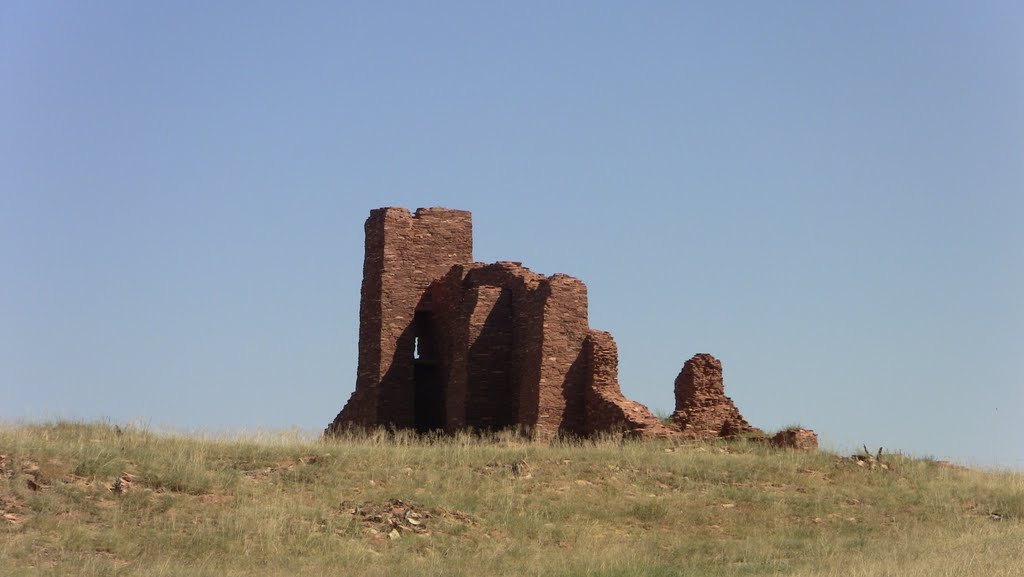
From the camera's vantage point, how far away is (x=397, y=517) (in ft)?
74.5

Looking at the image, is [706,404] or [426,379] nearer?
[706,404]

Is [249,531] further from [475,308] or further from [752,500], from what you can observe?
[475,308]

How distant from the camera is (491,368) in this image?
108 ft

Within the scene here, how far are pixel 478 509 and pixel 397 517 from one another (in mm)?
1558

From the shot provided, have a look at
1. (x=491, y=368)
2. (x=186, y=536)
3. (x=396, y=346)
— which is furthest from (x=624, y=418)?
(x=186, y=536)

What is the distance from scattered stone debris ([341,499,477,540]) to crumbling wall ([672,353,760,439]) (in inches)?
379

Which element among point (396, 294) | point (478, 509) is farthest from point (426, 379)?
point (478, 509)

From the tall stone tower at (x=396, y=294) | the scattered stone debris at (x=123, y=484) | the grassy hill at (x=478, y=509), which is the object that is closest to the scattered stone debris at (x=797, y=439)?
the grassy hill at (x=478, y=509)

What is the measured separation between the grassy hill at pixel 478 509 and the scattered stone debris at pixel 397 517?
0.04 metres

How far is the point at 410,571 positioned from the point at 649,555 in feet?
12.2

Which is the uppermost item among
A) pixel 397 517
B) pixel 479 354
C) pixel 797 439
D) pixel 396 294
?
pixel 396 294

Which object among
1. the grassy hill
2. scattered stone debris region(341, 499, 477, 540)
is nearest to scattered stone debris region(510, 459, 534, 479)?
the grassy hill

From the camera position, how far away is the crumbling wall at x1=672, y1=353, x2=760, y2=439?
3173 centimetres

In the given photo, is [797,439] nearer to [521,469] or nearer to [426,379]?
[521,469]
